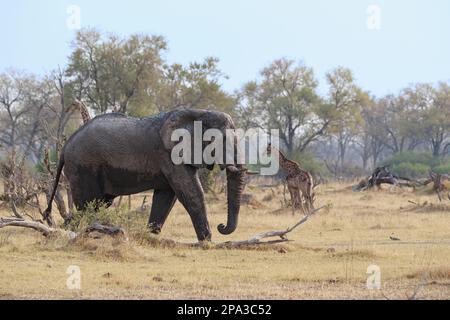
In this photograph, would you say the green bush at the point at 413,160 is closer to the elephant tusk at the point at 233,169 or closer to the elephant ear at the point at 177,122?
the elephant ear at the point at 177,122

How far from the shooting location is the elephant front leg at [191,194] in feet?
45.0

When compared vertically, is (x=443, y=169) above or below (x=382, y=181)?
above

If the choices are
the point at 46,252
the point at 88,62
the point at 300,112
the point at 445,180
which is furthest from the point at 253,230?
the point at 300,112

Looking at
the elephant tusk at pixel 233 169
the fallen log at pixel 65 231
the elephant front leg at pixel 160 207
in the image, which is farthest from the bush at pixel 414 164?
the fallen log at pixel 65 231

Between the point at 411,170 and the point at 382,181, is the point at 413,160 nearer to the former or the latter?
the point at 411,170

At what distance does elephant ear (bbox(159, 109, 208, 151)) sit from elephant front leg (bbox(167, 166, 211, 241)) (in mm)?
455

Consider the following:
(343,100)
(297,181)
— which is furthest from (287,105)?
(297,181)

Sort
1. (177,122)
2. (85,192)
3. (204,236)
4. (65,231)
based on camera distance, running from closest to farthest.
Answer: (65,231) → (204,236) → (177,122) → (85,192)

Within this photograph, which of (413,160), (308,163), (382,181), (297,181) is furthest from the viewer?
(413,160)

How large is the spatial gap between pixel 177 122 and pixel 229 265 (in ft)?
10.8

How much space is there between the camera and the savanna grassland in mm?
9078

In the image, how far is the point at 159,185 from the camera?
14.2 metres

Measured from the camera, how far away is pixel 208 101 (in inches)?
1613
